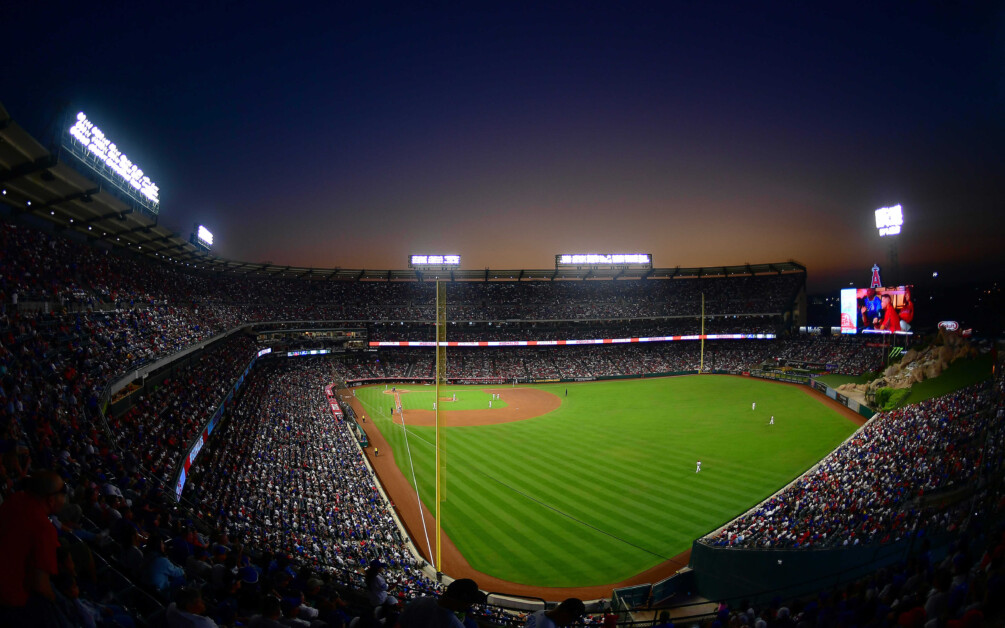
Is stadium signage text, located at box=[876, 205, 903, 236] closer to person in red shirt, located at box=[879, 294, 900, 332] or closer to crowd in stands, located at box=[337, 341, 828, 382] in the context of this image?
person in red shirt, located at box=[879, 294, 900, 332]

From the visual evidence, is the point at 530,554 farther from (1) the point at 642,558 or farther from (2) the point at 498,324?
(2) the point at 498,324

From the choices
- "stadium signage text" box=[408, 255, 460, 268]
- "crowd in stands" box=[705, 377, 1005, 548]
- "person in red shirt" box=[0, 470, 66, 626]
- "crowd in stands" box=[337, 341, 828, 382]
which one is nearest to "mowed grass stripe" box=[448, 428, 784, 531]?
"crowd in stands" box=[705, 377, 1005, 548]

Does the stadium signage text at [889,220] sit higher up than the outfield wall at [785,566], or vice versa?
the stadium signage text at [889,220]

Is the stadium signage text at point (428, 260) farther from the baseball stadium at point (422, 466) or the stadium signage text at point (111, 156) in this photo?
the stadium signage text at point (111, 156)

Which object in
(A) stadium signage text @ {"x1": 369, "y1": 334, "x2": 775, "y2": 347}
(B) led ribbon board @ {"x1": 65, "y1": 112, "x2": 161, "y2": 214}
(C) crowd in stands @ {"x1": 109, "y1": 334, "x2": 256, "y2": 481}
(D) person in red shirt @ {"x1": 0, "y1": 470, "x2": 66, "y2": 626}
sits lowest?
(A) stadium signage text @ {"x1": 369, "y1": 334, "x2": 775, "y2": 347}

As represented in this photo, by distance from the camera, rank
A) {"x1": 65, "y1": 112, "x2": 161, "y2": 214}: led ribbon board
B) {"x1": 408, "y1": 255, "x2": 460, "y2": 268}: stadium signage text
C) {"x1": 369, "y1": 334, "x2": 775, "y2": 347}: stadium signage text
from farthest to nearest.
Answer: {"x1": 408, "y1": 255, "x2": 460, "y2": 268}: stadium signage text
{"x1": 369, "y1": 334, "x2": 775, "y2": 347}: stadium signage text
{"x1": 65, "y1": 112, "x2": 161, "y2": 214}: led ribbon board

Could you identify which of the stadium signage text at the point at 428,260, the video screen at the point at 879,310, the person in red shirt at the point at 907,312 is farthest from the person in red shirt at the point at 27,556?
the stadium signage text at the point at 428,260
